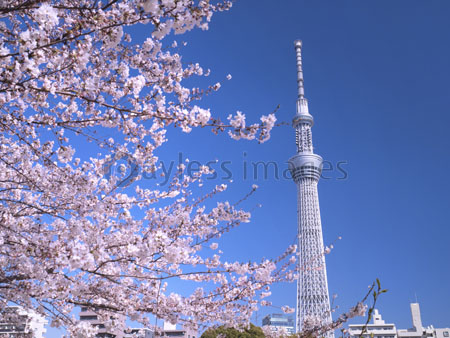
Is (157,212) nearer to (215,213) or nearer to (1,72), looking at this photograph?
(215,213)

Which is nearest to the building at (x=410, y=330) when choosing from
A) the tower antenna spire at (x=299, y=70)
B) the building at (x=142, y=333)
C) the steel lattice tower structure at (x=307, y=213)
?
the steel lattice tower structure at (x=307, y=213)

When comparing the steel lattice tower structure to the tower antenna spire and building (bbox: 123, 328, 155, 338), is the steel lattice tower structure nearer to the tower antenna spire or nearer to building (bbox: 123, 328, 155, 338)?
the tower antenna spire

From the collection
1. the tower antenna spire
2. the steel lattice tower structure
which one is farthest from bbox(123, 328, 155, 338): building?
the tower antenna spire

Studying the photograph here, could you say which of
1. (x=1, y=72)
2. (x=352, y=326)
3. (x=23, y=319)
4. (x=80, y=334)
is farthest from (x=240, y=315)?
(x=352, y=326)

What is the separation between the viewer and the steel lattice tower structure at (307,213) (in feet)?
147

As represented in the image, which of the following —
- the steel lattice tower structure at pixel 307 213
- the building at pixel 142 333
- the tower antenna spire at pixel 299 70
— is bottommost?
the building at pixel 142 333

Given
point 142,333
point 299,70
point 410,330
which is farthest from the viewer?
point 299,70

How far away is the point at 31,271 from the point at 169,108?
1770mm

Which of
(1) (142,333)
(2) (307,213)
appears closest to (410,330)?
(2) (307,213)

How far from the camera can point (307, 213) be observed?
48.7 meters

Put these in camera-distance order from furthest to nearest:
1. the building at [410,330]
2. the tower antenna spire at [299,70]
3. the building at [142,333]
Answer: the tower antenna spire at [299,70]
the building at [410,330]
the building at [142,333]

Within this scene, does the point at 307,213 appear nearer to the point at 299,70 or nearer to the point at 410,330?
the point at 410,330

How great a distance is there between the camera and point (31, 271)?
314 cm

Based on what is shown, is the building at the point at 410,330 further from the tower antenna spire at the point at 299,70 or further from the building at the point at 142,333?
the building at the point at 142,333
